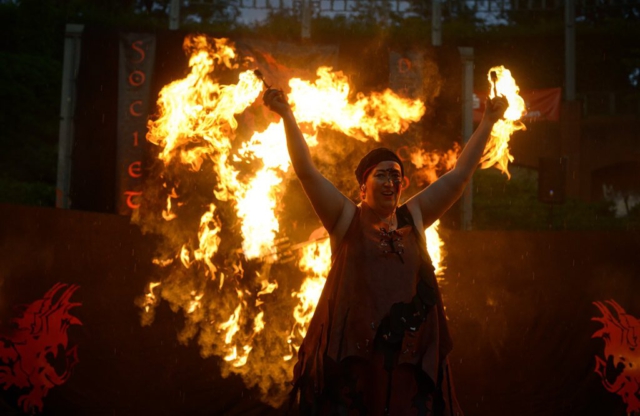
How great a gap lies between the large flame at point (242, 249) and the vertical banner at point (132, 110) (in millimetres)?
1911

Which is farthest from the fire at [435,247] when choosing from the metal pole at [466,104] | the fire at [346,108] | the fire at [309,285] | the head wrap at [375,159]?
the head wrap at [375,159]

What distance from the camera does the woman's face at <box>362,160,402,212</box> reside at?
3447mm

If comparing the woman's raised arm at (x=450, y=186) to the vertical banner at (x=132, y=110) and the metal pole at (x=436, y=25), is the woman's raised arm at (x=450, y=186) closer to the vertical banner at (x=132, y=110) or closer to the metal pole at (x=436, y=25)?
the vertical banner at (x=132, y=110)

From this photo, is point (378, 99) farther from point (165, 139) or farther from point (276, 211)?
point (165, 139)

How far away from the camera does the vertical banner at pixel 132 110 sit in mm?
9000

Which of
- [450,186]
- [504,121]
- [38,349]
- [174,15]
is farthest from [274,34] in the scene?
[450,186]

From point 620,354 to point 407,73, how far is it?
4583 millimetres

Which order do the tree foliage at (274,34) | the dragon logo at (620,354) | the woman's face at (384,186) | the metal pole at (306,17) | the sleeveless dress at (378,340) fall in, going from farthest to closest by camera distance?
1. the tree foliage at (274,34)
2. the metal pole at (306,17)
3. the dragon logo at (620,354)
4. the woman's face at (384,186)
5. the sleeveless dress at (378,340)

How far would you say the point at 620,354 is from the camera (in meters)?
6.51

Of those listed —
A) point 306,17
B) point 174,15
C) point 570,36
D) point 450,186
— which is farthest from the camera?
point 570,36

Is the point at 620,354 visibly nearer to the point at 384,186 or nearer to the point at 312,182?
the point at 384,186

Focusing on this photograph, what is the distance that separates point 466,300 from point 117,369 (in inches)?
136

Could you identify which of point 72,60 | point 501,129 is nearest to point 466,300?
point 501,129

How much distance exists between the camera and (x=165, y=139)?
7.34m
